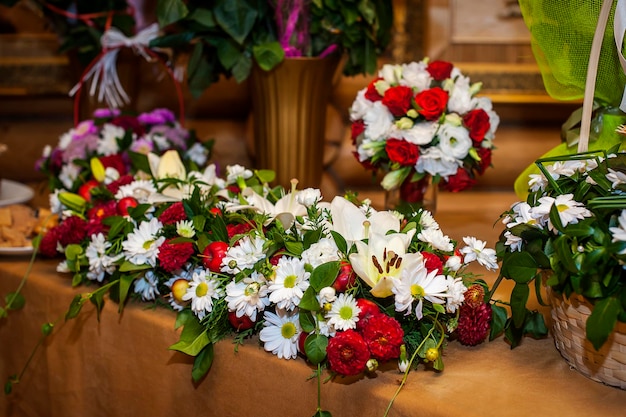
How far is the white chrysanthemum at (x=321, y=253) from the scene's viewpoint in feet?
2.50

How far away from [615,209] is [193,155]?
0.89 meters

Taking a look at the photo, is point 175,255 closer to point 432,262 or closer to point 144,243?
point 144,243

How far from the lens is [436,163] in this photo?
3.65 ft

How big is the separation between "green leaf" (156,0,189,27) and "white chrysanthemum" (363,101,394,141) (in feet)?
1.32

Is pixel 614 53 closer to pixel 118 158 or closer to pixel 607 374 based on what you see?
pixel 607 374

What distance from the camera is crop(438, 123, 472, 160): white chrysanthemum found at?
43.0 inches

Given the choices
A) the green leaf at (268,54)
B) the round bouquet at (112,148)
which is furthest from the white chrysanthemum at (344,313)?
the green leaf at (268,54)

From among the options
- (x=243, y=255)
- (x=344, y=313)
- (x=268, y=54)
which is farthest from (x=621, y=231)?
(x=268, y=54)

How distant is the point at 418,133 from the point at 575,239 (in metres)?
0.46

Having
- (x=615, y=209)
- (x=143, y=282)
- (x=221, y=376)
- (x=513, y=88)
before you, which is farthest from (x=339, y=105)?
(x=615, y=209)

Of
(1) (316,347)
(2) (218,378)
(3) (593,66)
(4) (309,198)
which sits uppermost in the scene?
(3) (593,66)

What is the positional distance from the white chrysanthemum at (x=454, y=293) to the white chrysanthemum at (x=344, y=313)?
0.09m

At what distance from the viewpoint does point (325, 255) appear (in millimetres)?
765

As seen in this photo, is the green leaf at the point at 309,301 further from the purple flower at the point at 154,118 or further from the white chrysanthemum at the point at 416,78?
the purple flower at the point at 154,118
